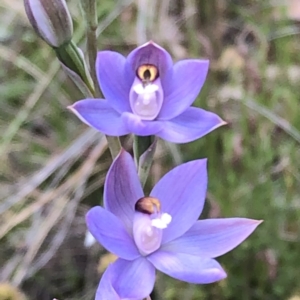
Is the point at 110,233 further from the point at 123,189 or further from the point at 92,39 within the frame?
the point at 92,39

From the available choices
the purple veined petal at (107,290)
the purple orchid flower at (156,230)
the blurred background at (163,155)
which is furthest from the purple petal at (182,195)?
the blurred background at (163,155)

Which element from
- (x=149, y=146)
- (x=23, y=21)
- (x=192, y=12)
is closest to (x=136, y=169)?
(x=149, y=146)

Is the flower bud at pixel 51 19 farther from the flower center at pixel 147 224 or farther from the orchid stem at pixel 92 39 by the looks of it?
the flower center at pixel 147 224

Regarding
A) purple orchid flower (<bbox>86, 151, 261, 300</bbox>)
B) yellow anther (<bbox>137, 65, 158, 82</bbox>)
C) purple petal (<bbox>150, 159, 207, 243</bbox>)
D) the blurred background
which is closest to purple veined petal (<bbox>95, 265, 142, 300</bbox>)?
purple orchid flower (<bbox>86, 151, 261, 300</bbox>)

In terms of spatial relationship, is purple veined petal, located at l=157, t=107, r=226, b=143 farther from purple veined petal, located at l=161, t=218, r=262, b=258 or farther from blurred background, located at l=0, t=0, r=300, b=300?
blurred background, located at l=0, t=0, r=300, b=300

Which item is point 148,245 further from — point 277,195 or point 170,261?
point 277,195

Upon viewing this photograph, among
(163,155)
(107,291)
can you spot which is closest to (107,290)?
(107,291)
